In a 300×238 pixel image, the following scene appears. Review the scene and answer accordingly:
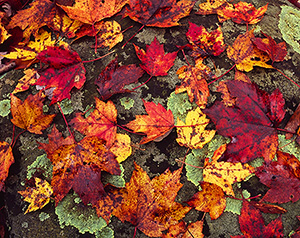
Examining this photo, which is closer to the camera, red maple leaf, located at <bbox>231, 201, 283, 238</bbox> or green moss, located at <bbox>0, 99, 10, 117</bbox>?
red maple leaf, located at <bbox>231, 201, 283, 238</bbox>

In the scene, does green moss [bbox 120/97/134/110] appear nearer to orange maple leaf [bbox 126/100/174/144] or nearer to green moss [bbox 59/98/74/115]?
orange maple leaf [bbox 126/100/174/144]

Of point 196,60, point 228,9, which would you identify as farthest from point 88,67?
point 228,9

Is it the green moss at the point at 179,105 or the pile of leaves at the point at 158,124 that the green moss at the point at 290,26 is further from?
the green moss at the point at 179,105

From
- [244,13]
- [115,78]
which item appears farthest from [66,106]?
[244,13]

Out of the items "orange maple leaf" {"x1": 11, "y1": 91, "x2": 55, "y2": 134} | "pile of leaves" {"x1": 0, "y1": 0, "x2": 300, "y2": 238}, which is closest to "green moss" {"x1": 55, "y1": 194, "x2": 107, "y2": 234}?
"pile of leaves" {"x1": 0, "y1": 0, "x2": 300, "y2": 238}

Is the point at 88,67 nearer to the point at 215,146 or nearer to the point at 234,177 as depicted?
the point at 215,146

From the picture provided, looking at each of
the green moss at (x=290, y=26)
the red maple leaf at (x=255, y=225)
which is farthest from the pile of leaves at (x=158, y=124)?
the green moss at (x=290, y=26)

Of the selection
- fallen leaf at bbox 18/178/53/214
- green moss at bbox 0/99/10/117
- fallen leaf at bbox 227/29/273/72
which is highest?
fallen leaf at bbox 227/29/273/72
